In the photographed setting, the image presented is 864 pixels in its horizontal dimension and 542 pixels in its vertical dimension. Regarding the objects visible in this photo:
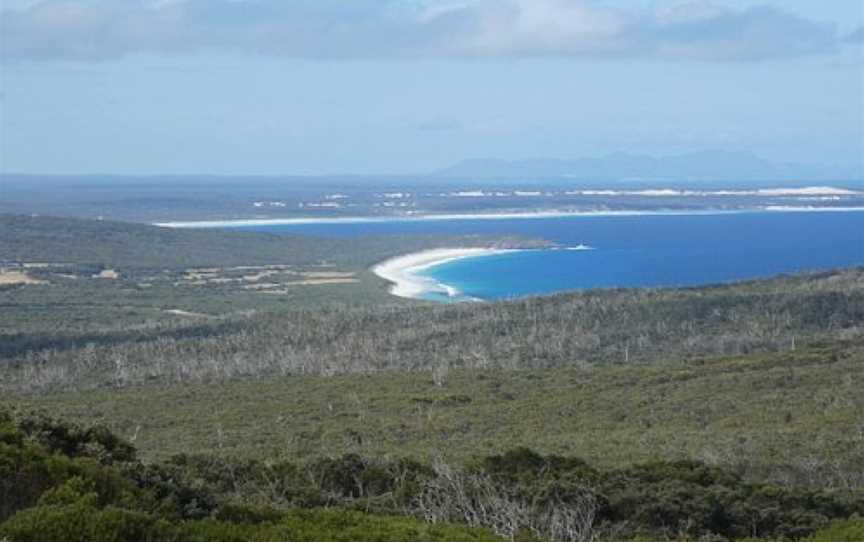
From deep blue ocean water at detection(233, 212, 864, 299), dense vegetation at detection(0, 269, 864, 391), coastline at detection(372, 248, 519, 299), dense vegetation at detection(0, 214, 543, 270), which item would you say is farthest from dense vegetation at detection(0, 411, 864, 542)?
dense vegetation at detection(0, 214, 543, 270)

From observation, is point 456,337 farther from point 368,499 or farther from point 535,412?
point 368,499

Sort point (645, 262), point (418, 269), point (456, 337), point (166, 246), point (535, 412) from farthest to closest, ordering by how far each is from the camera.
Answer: point (645, 262) < point (166, 246) < point (418, 269) < point (456, 337) < point (535, 412)

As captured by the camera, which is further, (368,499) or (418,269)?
(418,269)

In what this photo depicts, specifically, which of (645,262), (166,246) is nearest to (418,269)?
(645,262)

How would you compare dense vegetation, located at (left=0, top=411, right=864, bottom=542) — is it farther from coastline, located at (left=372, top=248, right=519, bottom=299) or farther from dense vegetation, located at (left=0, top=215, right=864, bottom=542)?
coastline, located at (left=372, top=248, right=519, bottom=299)

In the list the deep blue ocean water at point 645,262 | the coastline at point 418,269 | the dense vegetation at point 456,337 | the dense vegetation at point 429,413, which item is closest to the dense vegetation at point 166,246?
the coastline at point 418,269

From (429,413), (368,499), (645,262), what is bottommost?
(645,262)
